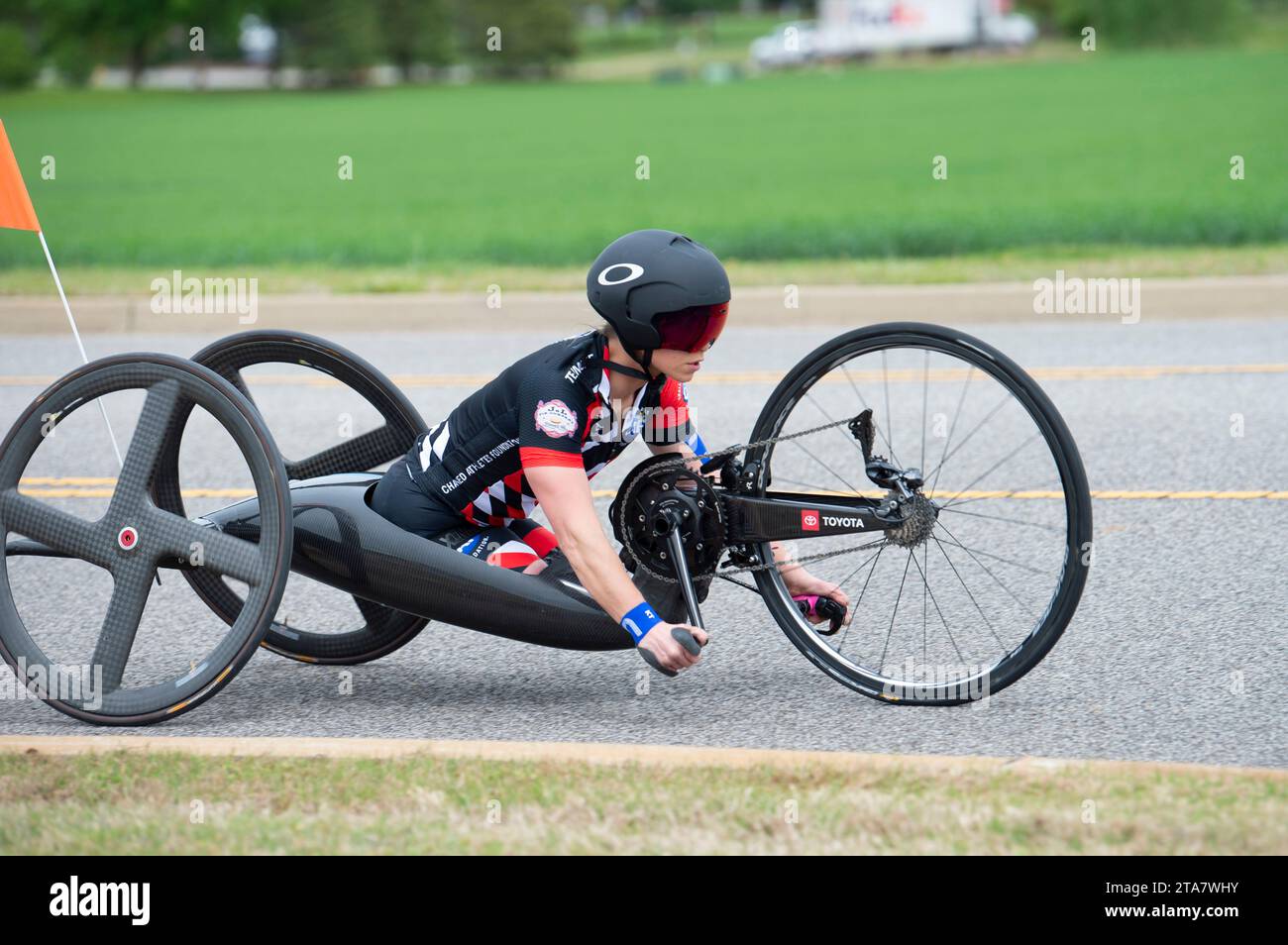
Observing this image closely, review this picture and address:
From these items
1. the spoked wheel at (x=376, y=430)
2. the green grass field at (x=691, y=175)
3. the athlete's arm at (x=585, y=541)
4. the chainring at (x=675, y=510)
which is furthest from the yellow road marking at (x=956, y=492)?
the green grass field at (x=691, y=175)

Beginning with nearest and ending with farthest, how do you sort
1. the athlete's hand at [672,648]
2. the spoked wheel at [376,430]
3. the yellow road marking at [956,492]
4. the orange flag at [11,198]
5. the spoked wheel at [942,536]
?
the athlete's hand at [672,648], the spoked wheel at [942,536], the spoked wheel at [376,430], the orange flag at [11,198], the yellow road marking at [956,492]

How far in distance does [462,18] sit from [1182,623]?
374ft

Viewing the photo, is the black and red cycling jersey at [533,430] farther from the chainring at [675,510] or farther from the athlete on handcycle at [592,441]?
the chainring at [675,510]

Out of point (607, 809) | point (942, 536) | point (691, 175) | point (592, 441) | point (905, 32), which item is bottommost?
point (607, 809)

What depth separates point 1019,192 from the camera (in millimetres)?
19516

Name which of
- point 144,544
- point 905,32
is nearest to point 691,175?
point 144,544

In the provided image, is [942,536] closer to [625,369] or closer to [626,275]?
[625,369]

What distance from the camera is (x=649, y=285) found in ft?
13.4

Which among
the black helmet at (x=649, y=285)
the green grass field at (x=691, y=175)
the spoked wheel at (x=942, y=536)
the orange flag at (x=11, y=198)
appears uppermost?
the green grass field at (x=691, y=175)

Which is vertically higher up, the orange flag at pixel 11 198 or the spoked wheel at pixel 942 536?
the orange flag at pixel 11 198

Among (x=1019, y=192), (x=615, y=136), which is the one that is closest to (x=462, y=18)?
(x=615, y=136)

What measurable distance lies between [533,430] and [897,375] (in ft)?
16.9

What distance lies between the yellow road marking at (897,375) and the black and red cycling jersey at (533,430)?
4.51 metres

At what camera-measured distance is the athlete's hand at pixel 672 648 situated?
159 inches
